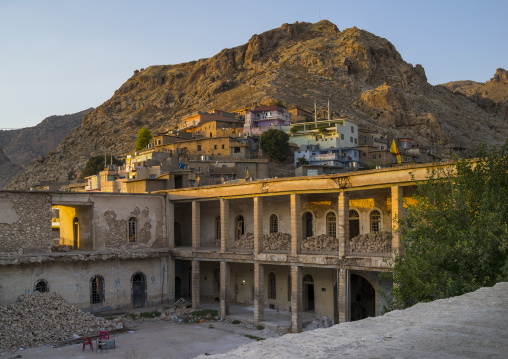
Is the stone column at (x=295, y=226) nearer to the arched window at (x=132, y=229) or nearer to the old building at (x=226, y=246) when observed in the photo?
the old building at (x=226, y=246)

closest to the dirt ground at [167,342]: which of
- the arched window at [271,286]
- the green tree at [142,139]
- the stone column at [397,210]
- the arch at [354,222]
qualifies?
the arched window at [271,286]

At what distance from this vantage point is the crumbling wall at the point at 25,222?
26.5 meters

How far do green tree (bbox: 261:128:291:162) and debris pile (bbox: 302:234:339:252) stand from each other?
Answer: 133 ft

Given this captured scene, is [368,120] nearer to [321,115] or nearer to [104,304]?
[321,115]

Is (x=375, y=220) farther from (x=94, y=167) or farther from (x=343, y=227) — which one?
(x=94, y=167)

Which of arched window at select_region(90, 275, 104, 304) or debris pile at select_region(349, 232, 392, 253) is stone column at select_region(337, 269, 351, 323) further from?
arched window at select_region(90, 275, 104, 304)

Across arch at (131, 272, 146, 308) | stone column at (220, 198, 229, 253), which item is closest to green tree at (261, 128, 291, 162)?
arch at (131, 272, 146, 308)

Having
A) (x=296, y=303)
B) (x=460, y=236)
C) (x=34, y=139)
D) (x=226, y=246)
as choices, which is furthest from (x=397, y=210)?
(x=34, y=139)

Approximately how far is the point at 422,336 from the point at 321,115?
89.5 meters

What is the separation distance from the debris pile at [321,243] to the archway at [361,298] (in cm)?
252

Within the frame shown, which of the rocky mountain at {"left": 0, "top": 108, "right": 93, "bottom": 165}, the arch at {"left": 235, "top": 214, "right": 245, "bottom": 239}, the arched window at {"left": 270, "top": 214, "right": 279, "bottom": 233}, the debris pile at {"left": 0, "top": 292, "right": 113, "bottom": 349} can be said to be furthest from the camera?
the rocky mountain at {"left": 0, "top": 108, "right": 93, "bottom": 165}

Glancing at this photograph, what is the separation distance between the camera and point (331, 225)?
2833cm

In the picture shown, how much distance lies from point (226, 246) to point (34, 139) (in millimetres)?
163823

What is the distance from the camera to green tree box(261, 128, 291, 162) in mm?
67812
